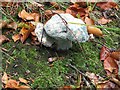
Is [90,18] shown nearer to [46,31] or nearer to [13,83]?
[46,31]

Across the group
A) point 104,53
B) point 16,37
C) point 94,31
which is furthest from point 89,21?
point 16,37

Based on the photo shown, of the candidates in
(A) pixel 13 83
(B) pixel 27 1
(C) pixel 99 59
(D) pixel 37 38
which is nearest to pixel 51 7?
(B) pixel 27 1

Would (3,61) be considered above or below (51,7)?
below

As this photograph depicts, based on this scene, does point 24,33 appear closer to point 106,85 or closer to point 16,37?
point 16,37

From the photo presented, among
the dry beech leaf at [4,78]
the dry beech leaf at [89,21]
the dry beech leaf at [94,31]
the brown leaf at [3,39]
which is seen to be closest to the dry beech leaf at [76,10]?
the dry beech leaf at [89,21]

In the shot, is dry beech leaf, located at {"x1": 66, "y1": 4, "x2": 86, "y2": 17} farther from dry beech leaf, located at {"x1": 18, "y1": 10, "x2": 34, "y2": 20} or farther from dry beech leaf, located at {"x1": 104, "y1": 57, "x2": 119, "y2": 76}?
dry beech leaf, located at {"x1": 104, "y1": 57, "x2": 119, "y2": 76}

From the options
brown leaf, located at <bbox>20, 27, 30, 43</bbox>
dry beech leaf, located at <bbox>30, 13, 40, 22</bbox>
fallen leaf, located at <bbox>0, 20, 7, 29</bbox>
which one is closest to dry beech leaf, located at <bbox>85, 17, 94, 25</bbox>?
dry beech leaf, located at <bbox>30, 13, 40, 22</bbox>

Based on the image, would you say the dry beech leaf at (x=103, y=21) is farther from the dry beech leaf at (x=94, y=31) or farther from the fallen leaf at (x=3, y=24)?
the fallen leaf at (x=3, y=24)
